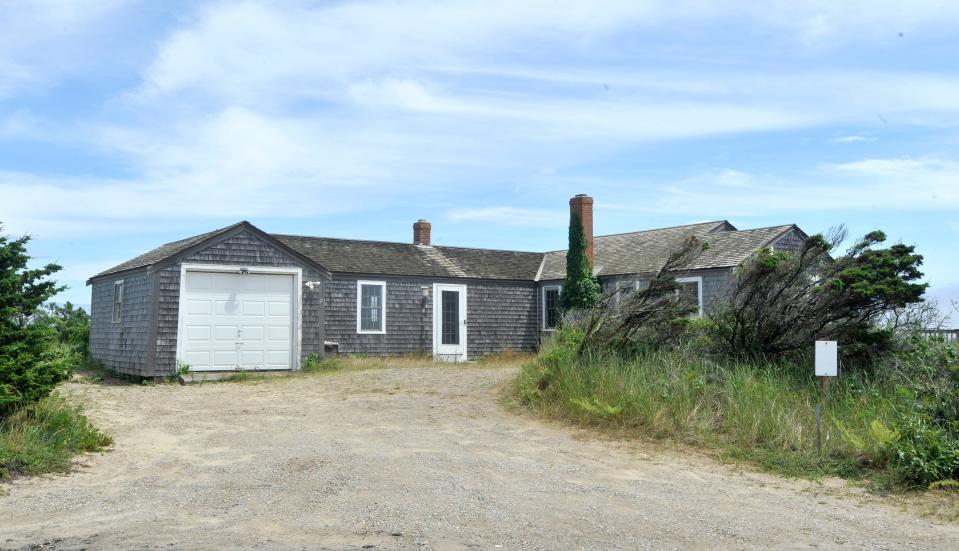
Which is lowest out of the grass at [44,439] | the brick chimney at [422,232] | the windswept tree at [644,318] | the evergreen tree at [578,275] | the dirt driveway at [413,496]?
the dirt driveway at [413,496]

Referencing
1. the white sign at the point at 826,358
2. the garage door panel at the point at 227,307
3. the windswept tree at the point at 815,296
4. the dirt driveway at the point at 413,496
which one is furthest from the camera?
the garage door panel at the point at 227,307

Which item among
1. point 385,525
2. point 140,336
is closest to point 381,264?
point 140,336

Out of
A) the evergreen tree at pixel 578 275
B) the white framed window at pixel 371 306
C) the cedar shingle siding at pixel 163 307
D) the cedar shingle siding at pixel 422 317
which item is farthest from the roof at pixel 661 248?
the cedar shingle siding at pixel 163 307

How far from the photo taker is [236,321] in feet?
61.9

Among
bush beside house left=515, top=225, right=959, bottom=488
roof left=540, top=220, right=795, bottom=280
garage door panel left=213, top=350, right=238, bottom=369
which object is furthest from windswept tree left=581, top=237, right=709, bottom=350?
garage door panel left=213, top=350, right=238, bottom=369

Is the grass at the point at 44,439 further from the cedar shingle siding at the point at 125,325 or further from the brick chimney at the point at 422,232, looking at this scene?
the brick chimney at the point at 422,232

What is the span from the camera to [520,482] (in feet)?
27.0

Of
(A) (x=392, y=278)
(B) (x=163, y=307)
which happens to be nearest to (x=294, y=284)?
(B) (x=163, y=307)

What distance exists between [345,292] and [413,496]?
1576 centimetres

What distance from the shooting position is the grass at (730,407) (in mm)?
9492

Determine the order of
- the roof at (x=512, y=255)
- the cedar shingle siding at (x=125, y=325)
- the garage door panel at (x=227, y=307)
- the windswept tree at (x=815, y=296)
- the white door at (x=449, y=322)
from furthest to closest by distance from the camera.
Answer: the white door at (x=449, y=322) → the roof at (x=512, y=255) → the garage door panel at (x=227, y=307) → the cedar shingle siding at (x=125, y=325) → the windswept tree at (x=815, y=296)

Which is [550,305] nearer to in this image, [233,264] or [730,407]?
[233,264]

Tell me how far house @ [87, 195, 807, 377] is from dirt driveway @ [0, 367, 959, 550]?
19.2 ft

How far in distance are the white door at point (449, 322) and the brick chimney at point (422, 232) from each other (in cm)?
308
